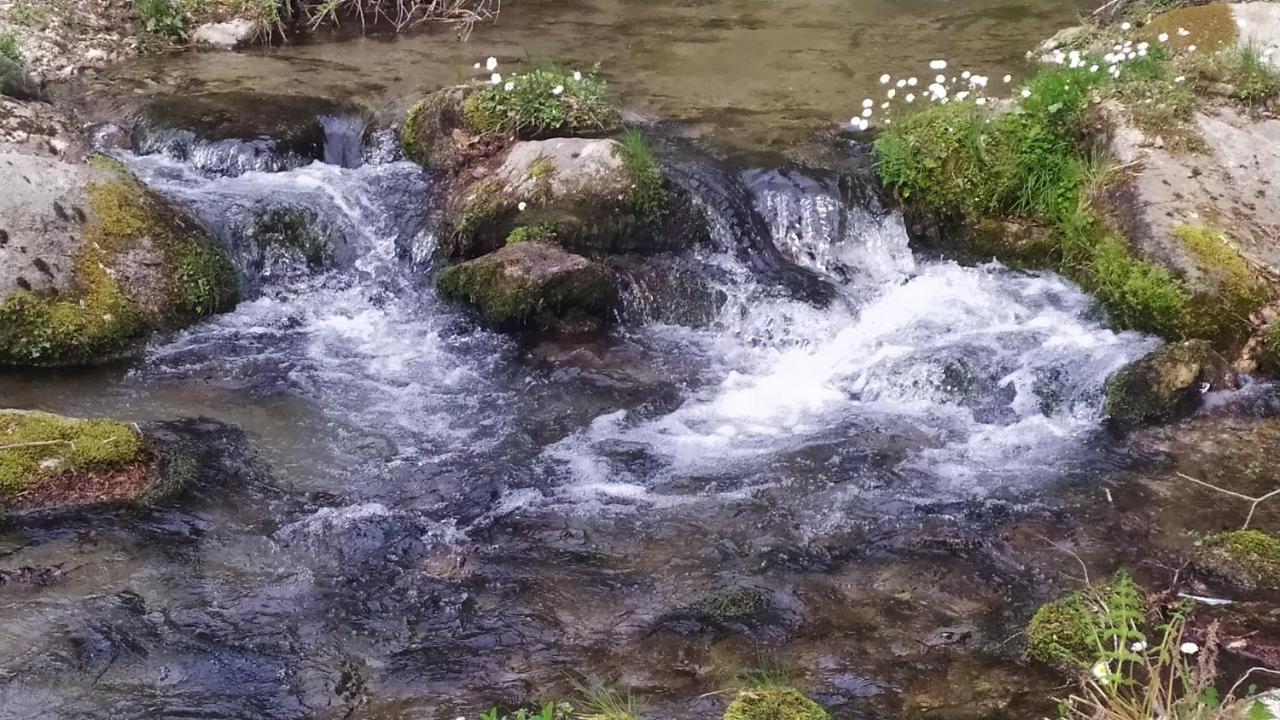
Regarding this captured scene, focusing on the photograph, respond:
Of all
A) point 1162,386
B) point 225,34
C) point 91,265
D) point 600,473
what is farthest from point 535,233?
point 225,34

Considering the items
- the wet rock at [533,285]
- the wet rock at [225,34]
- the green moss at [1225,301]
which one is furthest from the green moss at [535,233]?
the wet rock at [225,34]

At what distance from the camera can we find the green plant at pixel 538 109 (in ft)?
31.1

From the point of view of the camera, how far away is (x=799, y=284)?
28.1 feet

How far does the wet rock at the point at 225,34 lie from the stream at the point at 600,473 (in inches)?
103

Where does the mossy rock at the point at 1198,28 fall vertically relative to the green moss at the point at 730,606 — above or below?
above

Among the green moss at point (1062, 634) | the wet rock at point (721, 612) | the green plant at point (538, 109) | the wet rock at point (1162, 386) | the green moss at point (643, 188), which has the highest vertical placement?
the green plant at point (538, 109)

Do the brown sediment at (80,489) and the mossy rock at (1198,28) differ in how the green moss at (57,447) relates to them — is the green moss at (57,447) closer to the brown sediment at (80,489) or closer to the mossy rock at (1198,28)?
the brown sediment at (80,489)

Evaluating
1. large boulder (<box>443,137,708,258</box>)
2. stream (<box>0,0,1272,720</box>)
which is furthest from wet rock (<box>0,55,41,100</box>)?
large boulder (<box>443,137,708,258</box>)

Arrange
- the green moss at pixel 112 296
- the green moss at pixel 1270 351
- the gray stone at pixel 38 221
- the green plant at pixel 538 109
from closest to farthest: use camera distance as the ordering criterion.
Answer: the green moss at pixel 1270 351 → the green moss at pixel 112 296 → the gray stone at pixel 38 221 → the green plant at pixel 538 109

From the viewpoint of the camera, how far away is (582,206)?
28.3 ft

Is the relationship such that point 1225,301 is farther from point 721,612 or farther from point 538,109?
point 538,109

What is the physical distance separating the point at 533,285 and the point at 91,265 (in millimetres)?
3213

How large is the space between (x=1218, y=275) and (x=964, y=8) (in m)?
8.11

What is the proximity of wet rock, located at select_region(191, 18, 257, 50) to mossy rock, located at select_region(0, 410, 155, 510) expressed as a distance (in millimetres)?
8234
